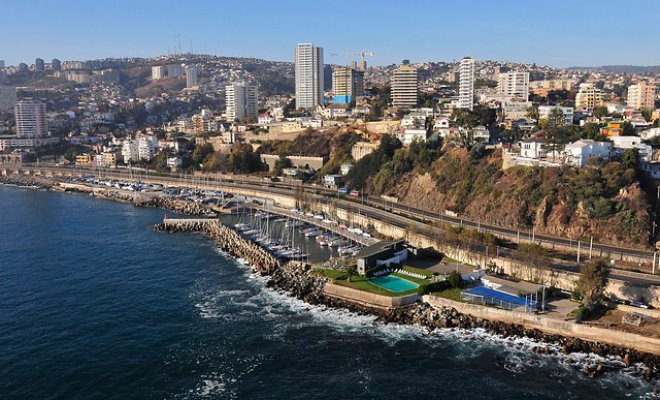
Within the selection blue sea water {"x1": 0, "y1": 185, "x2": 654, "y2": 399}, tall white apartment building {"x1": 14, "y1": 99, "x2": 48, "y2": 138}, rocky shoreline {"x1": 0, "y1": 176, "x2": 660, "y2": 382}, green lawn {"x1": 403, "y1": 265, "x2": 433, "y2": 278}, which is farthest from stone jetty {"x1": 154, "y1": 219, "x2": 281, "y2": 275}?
tall white apartment building {"x1": 14, "y1": 99, "x2": 48, "y2": 138}

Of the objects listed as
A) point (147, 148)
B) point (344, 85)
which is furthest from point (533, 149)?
point (147, 148)

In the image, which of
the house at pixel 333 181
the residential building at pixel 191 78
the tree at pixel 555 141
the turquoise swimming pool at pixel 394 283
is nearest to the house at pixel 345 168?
the house at pixel 333 181

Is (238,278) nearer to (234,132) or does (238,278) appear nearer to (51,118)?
(234,132)

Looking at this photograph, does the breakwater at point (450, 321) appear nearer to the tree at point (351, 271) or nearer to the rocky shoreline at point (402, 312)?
the rocky shoreline at point (402, 312)

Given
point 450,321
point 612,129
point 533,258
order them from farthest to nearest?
point 612,129, point 533,258, point 450,321

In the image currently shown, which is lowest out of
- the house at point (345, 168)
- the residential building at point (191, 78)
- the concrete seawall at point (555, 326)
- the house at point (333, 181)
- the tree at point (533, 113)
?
the concrete seawall at point (555, 326)

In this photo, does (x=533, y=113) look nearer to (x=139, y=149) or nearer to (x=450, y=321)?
(x=450, y=321)

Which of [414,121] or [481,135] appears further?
[414,121]
